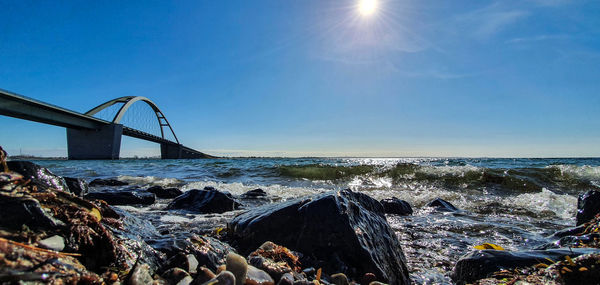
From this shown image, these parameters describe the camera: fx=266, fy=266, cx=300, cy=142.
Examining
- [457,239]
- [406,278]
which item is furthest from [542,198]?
[406,278]

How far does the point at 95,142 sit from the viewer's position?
159 feet

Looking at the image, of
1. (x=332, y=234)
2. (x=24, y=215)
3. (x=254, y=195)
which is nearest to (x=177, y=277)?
(x=24, y=215)

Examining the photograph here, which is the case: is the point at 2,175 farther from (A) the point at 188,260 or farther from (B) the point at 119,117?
(B) the point at 119,117

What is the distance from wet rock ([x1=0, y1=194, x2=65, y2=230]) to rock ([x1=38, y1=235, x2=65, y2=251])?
7 cm

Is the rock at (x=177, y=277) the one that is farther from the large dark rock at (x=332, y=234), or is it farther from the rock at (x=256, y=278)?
the large dark rock at (x=332, y=234)

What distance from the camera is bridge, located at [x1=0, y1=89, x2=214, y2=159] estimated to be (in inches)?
1276

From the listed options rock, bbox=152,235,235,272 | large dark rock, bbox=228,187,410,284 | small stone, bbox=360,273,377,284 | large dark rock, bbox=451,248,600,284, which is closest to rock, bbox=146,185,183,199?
large dark rock, bbox=228,187,410,284

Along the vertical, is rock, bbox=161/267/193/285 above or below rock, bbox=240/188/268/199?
above

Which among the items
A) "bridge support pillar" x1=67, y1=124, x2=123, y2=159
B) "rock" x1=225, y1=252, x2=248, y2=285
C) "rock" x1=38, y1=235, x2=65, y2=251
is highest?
"bridge support pillar" x1=67, y1=124, x2=123, y2=159

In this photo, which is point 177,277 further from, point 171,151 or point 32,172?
point 171,151

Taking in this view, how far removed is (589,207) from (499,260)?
4.04 meters

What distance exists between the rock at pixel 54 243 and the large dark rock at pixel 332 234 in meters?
1.93

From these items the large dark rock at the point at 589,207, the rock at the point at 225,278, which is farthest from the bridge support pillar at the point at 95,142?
the large dark rock at the point at 589,207

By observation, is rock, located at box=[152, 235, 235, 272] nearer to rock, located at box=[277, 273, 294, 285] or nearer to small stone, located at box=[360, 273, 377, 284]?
rock, located at box=[277, 273, 294, 285]
